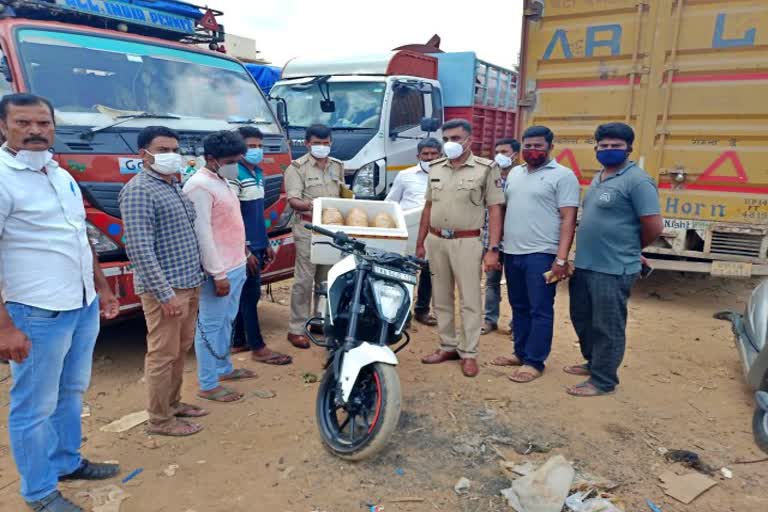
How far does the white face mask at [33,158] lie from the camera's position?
2.17 metres

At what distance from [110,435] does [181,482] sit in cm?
73

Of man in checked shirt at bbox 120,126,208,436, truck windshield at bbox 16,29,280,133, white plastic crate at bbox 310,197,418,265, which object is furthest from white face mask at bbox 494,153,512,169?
man in checked shirt at bbox 120,126,208,436

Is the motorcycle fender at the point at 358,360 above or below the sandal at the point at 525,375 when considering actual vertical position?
above

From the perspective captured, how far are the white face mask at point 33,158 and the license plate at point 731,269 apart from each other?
5499 millimetres

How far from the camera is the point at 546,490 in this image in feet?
8.30

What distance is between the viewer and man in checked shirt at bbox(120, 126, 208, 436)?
2.69 m

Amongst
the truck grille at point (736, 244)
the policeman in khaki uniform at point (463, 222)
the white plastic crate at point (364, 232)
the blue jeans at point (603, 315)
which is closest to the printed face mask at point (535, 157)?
the policeman in khaki uniform at point (463, 222)

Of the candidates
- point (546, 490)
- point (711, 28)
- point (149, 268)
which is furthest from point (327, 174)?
point (711, 28)

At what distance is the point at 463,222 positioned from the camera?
3.93 metres

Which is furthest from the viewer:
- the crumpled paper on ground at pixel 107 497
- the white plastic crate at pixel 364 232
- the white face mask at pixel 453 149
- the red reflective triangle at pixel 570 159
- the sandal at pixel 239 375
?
the red reflective triangle at pixel 570 159

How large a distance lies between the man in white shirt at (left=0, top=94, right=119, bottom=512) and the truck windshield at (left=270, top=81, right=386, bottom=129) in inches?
209

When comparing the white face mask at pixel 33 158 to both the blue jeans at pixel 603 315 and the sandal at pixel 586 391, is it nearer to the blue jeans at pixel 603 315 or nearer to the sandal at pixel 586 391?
the blue jeans at pixel 603 315

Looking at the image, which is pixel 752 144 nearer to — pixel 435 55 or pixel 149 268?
pixel 149 268

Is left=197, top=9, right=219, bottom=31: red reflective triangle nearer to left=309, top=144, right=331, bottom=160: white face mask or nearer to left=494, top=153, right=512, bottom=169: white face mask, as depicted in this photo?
left=309, top=144, right=331, bottom=160: white face mask
